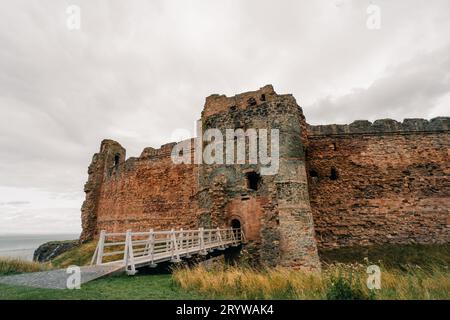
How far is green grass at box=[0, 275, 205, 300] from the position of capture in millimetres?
4652

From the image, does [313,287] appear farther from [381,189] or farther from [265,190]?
[381,189]

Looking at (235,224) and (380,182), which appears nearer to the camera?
(235,224)

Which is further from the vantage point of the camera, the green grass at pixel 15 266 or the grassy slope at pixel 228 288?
the green grass at pixel 15 266

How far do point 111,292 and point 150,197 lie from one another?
46.0 ft

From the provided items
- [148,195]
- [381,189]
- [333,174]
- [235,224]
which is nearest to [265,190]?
[235,224]

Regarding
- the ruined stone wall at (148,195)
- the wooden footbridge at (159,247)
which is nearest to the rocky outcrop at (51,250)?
the ruined stone wall at (148,195)

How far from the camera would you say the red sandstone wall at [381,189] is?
13430mm

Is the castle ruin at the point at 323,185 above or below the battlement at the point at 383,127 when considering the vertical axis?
below

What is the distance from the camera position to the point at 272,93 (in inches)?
522

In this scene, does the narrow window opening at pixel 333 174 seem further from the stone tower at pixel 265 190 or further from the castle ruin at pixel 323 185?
the stone tower at pixel 265 190

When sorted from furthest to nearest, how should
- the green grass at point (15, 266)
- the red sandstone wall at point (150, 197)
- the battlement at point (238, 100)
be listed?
the red sandstone wall at point (150, 197) < the battlement at point (238, 100) < the green grass at point (15, 266)

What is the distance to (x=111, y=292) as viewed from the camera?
17.0ft

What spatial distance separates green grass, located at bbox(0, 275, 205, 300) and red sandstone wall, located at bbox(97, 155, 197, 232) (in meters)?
10.5
